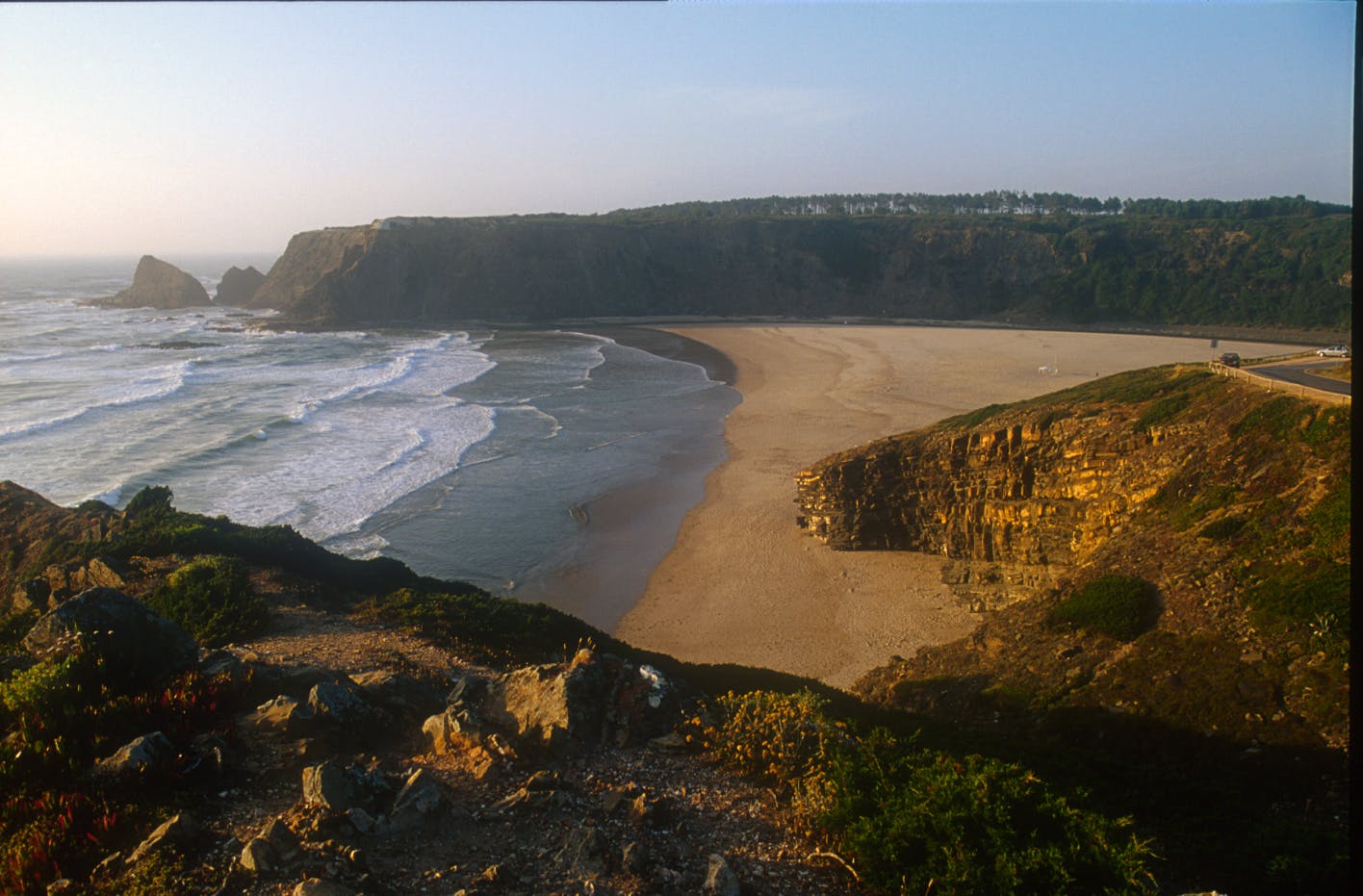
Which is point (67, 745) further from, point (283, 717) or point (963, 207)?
point (963, 207)

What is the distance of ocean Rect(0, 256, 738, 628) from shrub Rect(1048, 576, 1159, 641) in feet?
31.7

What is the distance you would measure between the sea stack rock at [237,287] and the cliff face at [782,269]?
280 inches

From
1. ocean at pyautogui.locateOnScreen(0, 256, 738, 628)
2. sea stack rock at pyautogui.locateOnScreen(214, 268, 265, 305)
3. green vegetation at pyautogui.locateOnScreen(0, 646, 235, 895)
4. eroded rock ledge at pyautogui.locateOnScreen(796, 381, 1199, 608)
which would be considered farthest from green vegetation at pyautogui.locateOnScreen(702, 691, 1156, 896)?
sea stack rock at pyautogui.locateOnScreen(214, 268, 265, 305)

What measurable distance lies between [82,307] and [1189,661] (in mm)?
107269

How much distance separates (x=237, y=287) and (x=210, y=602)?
10139 centimetres

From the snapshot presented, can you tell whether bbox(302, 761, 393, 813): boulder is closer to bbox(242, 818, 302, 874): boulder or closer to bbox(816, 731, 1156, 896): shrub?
bbox(242, 818, 302, 874): boulder

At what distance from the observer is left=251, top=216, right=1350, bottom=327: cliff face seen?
3044 inches

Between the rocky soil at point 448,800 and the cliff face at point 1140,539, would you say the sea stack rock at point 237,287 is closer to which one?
the cliff face at point 1140,539

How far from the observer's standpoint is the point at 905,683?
1253cm

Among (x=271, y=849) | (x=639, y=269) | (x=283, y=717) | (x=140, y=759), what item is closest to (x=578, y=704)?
(x=283, y=717)

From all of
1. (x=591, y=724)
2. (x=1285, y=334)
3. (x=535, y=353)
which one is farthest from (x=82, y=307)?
(x=1285, y=334)

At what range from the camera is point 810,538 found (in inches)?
872

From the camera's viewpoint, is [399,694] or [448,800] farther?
[399,694]

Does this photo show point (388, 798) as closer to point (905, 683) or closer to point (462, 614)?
point (462, 614)
